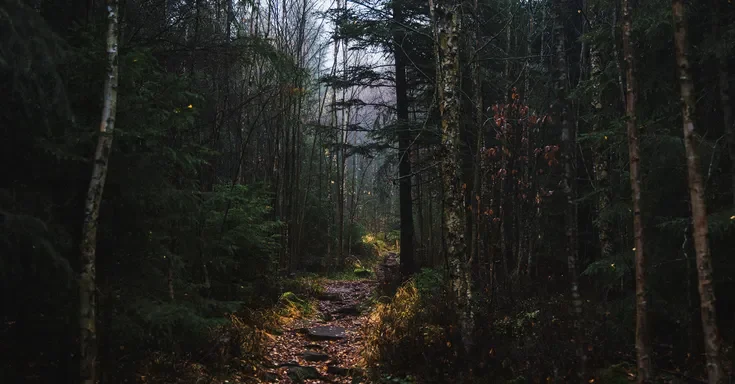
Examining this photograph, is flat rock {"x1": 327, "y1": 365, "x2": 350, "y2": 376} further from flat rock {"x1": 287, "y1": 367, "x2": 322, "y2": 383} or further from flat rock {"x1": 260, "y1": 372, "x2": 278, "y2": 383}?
flat rock {"x1": 260, "y1": 372, "x2": 278, "y2": 383}

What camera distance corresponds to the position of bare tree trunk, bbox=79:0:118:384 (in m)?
4.02

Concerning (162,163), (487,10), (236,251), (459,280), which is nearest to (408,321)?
(459,280)

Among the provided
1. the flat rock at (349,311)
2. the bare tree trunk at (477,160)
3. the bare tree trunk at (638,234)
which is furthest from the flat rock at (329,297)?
the bare tree trunk at (638,234)

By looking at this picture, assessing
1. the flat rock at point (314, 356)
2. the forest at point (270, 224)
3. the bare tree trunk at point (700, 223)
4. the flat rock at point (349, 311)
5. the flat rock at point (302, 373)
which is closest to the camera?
the bare tree trunk at point (700, 223)

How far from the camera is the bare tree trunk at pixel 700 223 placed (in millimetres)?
3725

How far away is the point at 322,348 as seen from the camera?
340 inches

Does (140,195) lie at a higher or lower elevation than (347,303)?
higher

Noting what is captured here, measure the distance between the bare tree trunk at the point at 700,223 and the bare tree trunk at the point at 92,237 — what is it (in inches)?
211

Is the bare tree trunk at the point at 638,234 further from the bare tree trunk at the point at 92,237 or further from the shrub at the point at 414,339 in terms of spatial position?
the bare tree trunk at the point at 92,237

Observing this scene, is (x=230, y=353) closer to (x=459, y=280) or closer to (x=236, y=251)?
(x=236, y=251)

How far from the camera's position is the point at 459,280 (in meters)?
6.69

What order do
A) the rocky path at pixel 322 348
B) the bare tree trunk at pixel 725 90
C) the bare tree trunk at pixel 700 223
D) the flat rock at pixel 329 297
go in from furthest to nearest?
the flat rock at pixel 329 297 → the rocky path at pixel 322 348 → the bare tree trunk at pixel 725 90 → the bare tree trunk at pixel 700 223

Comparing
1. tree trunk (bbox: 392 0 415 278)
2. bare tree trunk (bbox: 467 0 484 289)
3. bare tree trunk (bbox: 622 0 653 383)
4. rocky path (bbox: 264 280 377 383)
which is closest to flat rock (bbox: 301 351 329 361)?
rocky path (bbox: 264 280 377 383)

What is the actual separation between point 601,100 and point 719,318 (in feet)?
12.3
